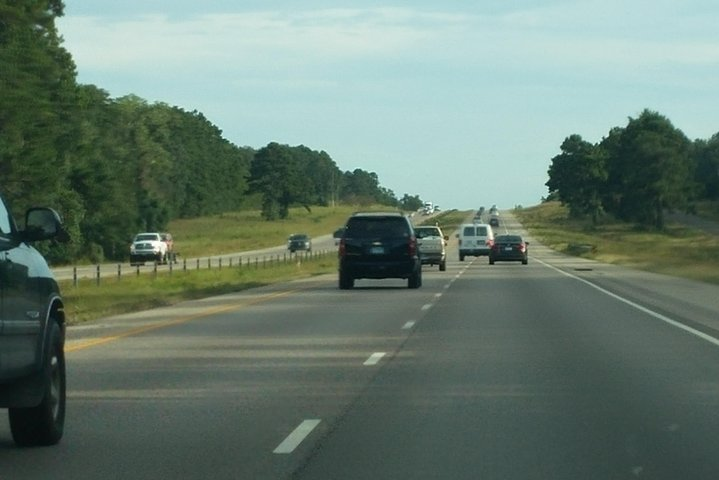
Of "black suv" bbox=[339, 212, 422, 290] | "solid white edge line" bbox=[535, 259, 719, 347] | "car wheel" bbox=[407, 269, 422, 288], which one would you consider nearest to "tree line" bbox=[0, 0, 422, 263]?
"black suv" bbox=[339, 212, 422, 290]

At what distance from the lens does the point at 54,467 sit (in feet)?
34.4

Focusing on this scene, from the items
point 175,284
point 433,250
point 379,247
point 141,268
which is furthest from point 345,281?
point 141,268

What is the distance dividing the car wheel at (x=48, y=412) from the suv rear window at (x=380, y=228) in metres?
29.6

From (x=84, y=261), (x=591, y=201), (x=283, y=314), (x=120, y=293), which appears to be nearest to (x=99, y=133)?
(x=84, y=261)

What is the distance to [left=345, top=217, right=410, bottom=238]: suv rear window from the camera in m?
41.1

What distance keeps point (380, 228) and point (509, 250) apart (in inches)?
1210

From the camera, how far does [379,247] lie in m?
40.8

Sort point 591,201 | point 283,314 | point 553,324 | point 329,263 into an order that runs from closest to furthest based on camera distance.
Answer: point 553,324 < point 283,314 < point 329,263 < point 591,201

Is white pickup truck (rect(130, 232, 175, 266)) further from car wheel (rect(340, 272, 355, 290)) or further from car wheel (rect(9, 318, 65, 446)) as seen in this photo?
car wheel (rect(9, 318, 65, 446))

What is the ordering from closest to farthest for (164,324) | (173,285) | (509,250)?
(164,324), (173,285), (509,250)

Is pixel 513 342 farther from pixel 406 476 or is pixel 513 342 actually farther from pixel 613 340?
pixel 406 476

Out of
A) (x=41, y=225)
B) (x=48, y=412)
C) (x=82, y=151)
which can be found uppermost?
(x=82, y=151)

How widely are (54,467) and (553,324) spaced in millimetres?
16746

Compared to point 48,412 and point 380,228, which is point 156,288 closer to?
point 380,228
